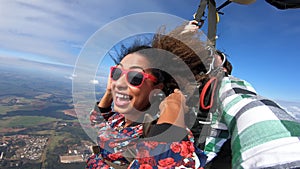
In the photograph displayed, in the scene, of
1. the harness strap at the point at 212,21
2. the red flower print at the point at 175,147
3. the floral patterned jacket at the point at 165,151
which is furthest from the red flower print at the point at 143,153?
the harness strap at the point at 212,21

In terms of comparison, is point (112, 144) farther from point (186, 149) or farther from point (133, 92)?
point (186, 149)

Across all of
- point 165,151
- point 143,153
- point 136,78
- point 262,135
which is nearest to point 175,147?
point 165,151

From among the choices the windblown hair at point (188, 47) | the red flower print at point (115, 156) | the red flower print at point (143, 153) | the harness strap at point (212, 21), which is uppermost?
the harness strap at point (212, 21)

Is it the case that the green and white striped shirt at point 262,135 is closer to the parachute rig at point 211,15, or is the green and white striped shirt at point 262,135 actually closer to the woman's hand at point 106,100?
the parachute rig at point 211,15

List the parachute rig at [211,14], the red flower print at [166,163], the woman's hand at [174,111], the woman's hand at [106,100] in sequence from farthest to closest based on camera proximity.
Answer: the woman's hand at [106,100] → the parachute rig at [211,14] → the woman's hand at [174,111] → the red flower print at [166,163]

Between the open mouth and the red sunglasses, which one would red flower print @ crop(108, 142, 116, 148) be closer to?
the open mouth

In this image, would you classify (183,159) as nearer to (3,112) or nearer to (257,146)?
(257,146)
